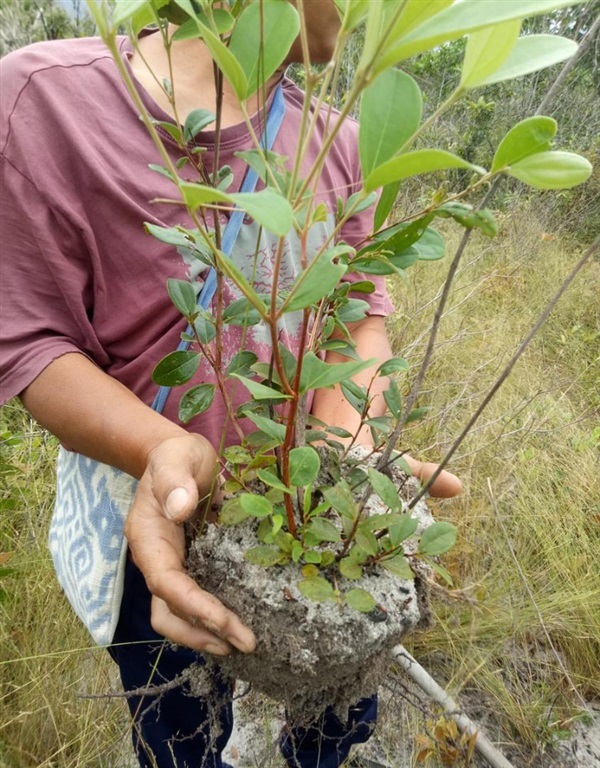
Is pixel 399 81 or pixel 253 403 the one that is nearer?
pixel 399 81

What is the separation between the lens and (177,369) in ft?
1.64

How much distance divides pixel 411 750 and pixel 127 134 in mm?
1323

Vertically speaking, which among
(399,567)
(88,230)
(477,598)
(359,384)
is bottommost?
(477,598)

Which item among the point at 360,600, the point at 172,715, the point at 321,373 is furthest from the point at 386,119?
the point at 172,715

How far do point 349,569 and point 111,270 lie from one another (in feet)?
1.59

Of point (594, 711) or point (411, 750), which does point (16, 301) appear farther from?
point (594, 711)

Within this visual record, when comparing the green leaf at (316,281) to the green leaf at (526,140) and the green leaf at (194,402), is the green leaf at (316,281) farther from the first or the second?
the green leaf at (194,402)

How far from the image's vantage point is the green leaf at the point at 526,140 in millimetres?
280

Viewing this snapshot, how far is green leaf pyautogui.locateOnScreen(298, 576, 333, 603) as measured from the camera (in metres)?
0.46

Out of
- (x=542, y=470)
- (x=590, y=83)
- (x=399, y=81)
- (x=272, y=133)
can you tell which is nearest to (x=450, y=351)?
(x=542, y=470)

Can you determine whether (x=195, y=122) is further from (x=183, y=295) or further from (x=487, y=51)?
(x=487, y=51)

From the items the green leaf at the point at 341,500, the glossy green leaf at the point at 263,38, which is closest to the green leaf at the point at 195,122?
the glossy green leaf at the point at 263,38

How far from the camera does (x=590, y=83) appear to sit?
147 inches

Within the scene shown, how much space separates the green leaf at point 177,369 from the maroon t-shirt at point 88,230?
0.09 m
